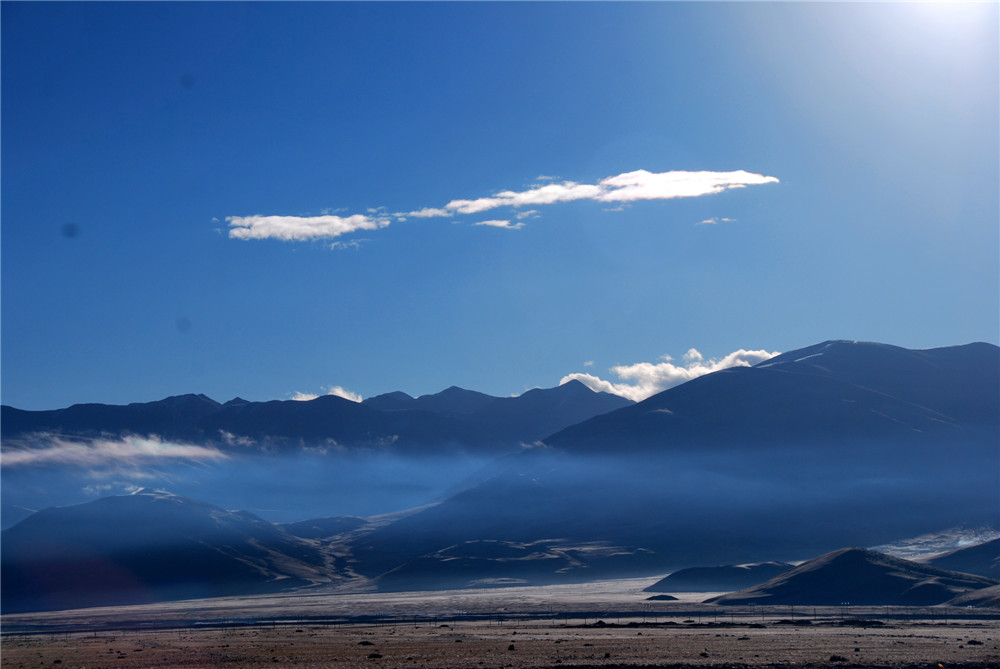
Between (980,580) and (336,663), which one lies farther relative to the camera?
(980,580)

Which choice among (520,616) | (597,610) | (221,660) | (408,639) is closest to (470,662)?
(221,660)

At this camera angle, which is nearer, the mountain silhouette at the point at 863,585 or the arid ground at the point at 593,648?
the arid ground at the point at 593,648

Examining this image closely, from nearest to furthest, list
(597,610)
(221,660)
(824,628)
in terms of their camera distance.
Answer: (221,660) < (824,628) < (597,610)

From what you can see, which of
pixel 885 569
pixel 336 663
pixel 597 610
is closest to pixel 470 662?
pixel 336 663

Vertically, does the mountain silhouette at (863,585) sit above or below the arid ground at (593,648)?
below

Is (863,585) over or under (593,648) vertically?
under

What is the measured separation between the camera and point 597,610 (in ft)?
584

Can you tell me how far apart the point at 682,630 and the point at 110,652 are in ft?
192

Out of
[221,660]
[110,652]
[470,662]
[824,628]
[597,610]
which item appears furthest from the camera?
[597,610]

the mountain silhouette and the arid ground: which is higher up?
the arid ground

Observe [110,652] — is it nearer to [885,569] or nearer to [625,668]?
[625,668]

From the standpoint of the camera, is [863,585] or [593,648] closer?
[593,648]

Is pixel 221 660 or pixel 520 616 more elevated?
pixel 221 660

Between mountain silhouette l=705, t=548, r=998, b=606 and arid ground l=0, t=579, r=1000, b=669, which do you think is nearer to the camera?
arid ground l=0, t=579, r=1000, b=669
